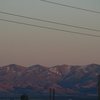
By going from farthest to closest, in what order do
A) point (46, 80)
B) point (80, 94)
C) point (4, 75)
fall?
point (80, 94) < point (46, 80) < point (4, 75)

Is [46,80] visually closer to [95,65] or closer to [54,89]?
[54,89]

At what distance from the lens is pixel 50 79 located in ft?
51.9

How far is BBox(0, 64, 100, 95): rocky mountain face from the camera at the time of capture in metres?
14.6

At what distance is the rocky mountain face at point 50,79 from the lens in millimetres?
14586

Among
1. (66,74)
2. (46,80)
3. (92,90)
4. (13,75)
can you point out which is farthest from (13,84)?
(92,90)

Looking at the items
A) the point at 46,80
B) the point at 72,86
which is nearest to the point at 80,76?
the point at 72,86

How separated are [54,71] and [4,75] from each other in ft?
7.63

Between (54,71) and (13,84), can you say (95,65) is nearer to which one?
(54,71)

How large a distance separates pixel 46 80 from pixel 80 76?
5.82 ft

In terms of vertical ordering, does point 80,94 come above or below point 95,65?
below

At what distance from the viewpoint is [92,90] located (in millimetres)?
16891

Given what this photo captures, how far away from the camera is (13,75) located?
14695mm

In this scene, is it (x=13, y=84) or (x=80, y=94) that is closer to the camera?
(x=13, y=84)

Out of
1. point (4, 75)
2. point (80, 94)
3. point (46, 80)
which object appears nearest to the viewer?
point (4, 75)
